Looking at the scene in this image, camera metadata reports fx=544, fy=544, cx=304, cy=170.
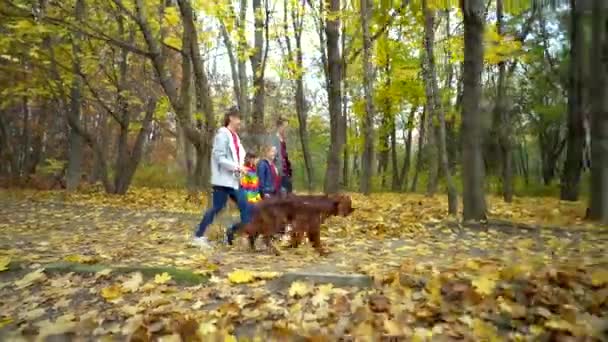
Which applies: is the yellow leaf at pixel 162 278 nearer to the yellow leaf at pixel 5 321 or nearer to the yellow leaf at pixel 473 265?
the yellow leaf at pixel 5 321

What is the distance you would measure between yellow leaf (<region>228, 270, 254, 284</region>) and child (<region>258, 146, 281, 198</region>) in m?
2.88

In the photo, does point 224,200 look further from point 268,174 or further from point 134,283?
point 134,283

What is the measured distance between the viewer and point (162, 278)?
519cm

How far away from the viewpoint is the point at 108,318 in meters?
4.42

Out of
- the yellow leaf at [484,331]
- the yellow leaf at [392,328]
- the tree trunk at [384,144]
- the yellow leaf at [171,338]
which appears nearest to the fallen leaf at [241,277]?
the yellow leaf at [171,338]

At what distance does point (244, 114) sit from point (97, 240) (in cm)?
1204

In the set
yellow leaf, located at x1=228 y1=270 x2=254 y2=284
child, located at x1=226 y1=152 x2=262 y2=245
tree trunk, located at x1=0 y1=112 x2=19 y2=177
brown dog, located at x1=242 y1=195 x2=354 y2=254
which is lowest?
yellow leaf, located at x1=228 y1=270 x2=254 y2=284

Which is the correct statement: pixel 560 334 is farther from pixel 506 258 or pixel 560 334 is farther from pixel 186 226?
pixel 186 226

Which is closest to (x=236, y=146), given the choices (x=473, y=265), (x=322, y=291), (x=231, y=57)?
(x=322, y=291)

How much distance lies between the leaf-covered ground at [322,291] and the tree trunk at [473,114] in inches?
43.8

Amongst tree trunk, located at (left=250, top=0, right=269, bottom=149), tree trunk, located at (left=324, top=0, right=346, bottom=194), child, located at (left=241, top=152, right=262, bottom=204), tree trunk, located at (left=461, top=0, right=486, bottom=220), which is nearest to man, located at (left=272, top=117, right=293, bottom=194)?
child, located at (left=241, top=152, right=262, bottom=204)

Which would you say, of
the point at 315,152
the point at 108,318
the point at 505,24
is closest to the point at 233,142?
the point at 108,318

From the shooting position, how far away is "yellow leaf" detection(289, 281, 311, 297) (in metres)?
4.64

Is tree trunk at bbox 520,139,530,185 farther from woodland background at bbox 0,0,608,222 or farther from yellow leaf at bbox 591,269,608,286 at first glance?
yellow leaf at bbox 591,269,608,286
